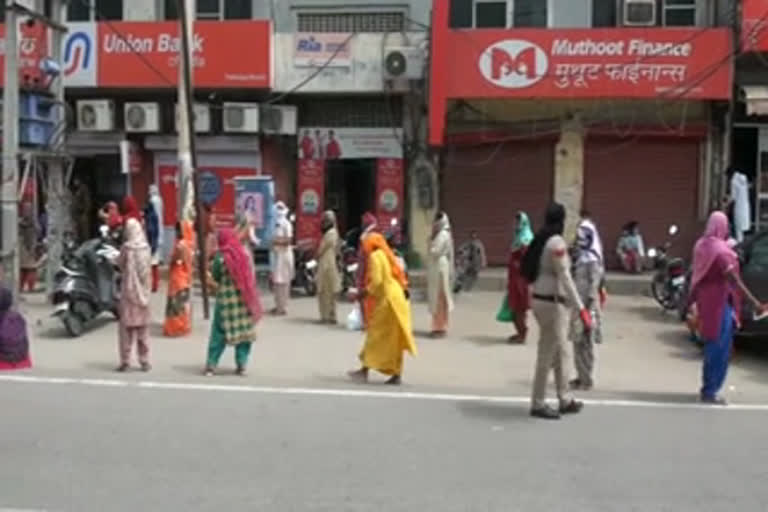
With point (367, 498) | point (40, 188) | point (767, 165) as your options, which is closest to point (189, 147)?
point (40, 188)

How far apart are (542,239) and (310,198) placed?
432 inches

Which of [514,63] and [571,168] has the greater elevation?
[514,63]

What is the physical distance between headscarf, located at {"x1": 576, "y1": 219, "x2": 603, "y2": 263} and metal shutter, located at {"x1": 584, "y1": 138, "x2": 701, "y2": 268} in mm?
8992

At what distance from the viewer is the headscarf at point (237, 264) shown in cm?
908

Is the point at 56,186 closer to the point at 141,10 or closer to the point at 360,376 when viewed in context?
the point at 141,10

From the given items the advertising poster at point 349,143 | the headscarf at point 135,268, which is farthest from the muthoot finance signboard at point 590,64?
the headscarf at point 135,268

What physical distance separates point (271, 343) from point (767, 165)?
10766 mm

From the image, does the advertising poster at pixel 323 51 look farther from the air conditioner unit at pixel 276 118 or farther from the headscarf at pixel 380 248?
the headscarf at pixel 380 248

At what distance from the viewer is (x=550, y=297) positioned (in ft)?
25.0

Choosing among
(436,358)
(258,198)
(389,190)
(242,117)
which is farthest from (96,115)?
(436,358)

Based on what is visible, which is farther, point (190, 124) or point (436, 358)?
point (190, 124)

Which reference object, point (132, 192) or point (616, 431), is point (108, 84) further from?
point (616, 431)

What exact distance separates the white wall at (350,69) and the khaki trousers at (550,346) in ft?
34.7

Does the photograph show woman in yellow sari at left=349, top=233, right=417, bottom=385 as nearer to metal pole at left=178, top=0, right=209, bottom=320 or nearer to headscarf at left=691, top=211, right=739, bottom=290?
headscarf at left=691, top=211, right=739, bottom=290
